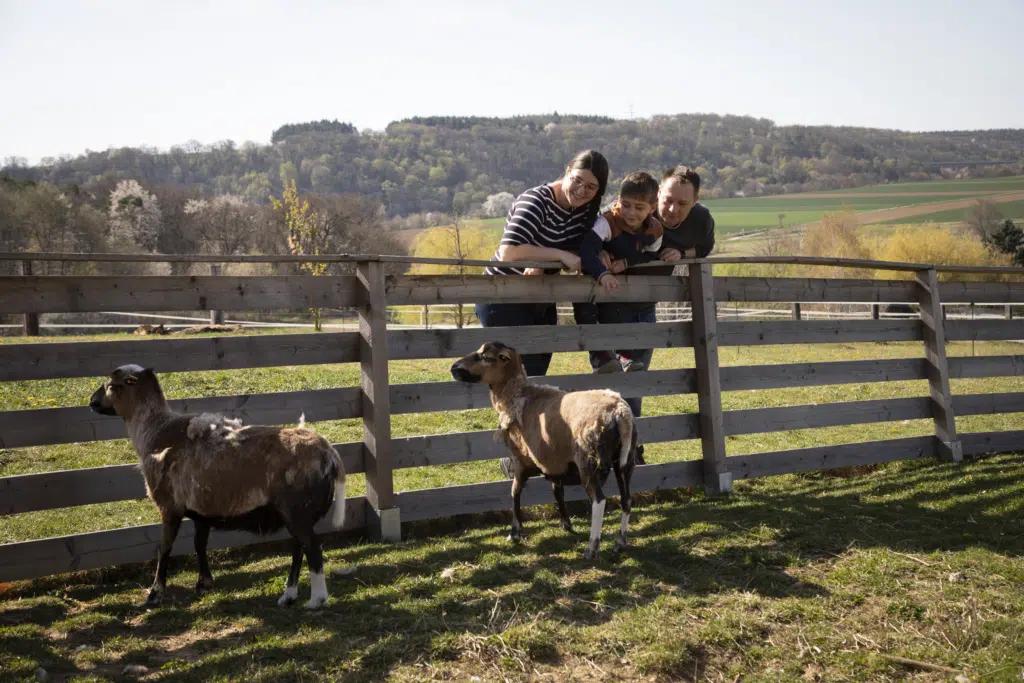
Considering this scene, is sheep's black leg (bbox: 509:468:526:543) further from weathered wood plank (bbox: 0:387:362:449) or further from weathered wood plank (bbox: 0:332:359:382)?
weathered wood plank (bbox: 0:332:359:382)

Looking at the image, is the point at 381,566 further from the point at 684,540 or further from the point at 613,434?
the point at 684,540

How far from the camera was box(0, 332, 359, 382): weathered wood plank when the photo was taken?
475 centimetres

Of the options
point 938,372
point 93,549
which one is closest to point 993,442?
point 938,372

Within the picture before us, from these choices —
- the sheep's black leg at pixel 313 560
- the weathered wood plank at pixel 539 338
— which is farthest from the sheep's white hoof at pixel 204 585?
the weathered wood plank at pixel 539 338

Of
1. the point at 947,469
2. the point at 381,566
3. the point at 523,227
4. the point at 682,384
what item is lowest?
the point at 947,469

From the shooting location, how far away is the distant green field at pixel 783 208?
52.0 meters

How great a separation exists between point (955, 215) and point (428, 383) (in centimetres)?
4135

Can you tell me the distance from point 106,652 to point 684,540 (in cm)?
366

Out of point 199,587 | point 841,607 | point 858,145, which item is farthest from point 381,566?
point 858,145

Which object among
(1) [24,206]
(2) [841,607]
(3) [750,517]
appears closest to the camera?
(2) [841,607]

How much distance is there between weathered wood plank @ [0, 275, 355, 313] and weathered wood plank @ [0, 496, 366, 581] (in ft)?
4.76

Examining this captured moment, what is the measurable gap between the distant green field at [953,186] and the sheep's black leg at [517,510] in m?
42.2

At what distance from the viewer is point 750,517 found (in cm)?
600

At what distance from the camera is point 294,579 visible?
4.32m
